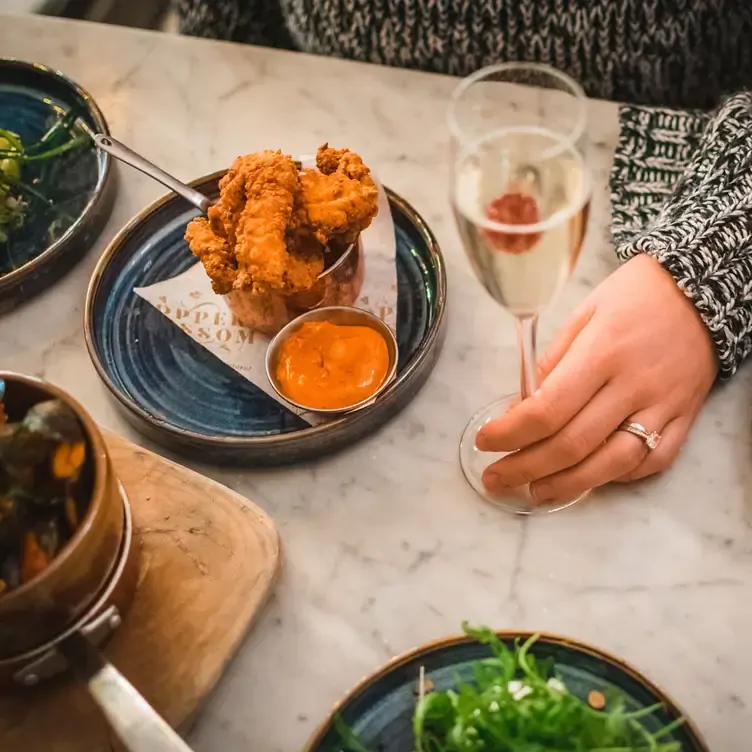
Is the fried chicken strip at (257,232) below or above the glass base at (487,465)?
above

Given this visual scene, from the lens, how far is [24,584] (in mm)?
601

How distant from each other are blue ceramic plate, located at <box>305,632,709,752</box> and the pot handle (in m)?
0.11

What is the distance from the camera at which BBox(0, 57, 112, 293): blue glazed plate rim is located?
1.00 meters

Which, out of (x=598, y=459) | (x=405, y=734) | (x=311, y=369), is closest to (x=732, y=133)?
(x=598, y=459)

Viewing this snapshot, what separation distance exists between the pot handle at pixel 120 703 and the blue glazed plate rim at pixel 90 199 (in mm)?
493

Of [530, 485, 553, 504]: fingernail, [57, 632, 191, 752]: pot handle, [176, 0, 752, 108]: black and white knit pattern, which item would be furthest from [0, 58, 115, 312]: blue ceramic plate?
[530, 485, 553, 504]: fingernail

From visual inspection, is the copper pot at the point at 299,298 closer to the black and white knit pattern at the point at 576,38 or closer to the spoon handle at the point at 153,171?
the spoon handle at the point at 153,171

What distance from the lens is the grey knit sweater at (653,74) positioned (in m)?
0.85

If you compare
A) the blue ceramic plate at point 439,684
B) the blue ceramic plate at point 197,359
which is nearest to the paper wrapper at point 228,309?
the blue ceramic plate at point 197,359

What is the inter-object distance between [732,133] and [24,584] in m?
0.82

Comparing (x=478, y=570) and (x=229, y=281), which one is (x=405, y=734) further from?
(x=229, y=281)

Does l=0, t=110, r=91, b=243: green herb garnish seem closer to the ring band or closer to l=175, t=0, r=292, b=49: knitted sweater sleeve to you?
l=175, t=0, r=292, b=49: knitted sweater sleeve

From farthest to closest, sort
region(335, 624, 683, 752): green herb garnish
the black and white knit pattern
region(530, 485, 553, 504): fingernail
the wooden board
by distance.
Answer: the black and white knit pattern → region(530, 485, 553, 504): fingernail → the wooden board → region(335, 624, 683, 752): green herb garnish

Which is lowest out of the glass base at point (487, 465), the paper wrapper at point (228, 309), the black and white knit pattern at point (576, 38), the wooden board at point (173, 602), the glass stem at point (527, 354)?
Answer: the wooden board at point (173, 602)
